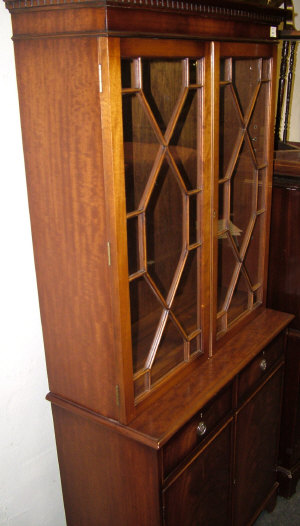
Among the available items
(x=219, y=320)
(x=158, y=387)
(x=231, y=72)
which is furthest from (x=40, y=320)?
(x=231, y=72)

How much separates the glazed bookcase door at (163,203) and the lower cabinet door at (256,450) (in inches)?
12.9

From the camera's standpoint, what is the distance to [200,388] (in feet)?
3.78

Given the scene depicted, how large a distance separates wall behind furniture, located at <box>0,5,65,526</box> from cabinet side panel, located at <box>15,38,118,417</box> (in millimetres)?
71

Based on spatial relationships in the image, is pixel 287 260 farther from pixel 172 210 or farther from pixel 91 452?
pixel 91 452

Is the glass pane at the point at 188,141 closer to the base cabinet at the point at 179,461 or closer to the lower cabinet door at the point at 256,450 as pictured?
the base cabinet at the point at 179,461

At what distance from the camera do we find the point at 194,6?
956 millimetres

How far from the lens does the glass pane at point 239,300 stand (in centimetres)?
135

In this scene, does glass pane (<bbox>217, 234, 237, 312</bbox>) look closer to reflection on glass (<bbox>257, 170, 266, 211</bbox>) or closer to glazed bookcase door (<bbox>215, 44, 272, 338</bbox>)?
glazed bookcase door (<bbox>215, 44, 272, 338</bbox>)

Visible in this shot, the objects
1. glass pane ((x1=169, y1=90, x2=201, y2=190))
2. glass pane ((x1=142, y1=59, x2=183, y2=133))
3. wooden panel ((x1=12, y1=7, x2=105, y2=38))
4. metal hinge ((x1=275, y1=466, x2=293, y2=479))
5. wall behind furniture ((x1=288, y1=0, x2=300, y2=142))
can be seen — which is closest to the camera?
wooden panel ((x1=12, y1=7, x2=105, y2=38))

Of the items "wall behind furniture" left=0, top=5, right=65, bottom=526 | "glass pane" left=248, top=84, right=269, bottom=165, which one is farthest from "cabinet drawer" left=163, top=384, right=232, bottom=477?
"glass pane" left=248, top=84, right=269, bottom=165

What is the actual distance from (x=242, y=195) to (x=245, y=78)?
0.90 ft

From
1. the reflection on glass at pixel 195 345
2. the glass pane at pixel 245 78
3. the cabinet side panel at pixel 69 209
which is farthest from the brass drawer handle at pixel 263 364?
the glass pane at pixel 245 78

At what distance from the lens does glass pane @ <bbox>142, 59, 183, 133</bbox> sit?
35.2 inches

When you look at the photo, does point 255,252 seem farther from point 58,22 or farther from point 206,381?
point 58,22
